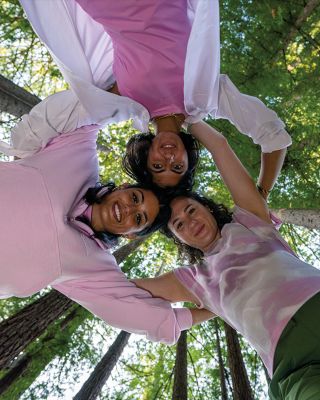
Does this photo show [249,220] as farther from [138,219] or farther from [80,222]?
[80,222]

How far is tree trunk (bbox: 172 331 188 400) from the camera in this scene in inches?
224

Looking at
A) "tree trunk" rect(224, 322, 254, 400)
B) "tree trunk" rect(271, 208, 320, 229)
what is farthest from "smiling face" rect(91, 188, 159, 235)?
"tree trunk" rect(224, 322, 254, 400)

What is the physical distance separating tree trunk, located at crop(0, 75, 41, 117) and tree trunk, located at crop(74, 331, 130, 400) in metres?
4.32

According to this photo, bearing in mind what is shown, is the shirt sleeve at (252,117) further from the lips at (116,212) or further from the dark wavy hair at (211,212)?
the lips at (116,212)

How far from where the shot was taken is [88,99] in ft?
7.34

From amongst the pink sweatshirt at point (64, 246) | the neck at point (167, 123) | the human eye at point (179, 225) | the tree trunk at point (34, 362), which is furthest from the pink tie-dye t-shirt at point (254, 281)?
the tree trunk at point (34, 362)

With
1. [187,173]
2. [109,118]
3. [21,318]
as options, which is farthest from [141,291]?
[21,318]

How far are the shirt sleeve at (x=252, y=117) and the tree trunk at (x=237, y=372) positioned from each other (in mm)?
3913

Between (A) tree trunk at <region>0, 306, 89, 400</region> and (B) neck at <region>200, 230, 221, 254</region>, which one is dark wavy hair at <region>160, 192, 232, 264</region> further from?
(A) tree trunk at <region>0, 306, 89, 400</region>

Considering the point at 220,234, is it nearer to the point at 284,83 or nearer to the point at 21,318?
the point at 21,318

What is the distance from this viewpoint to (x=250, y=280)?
6.73 feet

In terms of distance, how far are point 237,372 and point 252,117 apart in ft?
14.3

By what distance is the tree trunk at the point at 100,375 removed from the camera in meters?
5.53

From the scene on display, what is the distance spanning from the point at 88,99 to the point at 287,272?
1.59 meters
